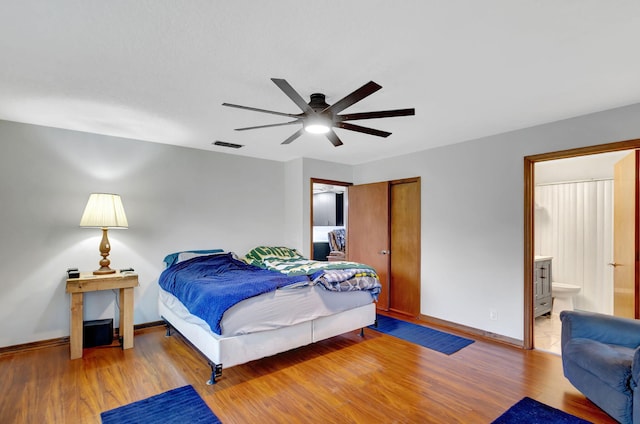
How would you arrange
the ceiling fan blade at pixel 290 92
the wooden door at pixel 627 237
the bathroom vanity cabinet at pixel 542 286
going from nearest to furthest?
the ceiling fan blade at pixel 290 92
the wooden door at pixel 627 237
the bathroom vanity cabinet at pixel 542 286

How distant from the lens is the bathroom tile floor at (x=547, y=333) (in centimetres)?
333

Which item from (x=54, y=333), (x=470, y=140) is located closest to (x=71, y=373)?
(x=54, y=333)

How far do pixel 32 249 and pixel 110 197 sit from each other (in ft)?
3.03

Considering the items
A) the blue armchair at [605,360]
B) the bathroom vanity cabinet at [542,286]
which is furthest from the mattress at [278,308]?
the bathroom vanity cabinet at [542,286]

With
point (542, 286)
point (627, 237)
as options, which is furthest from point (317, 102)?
point (542, 286)

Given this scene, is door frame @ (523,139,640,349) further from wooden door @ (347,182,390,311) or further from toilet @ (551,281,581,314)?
wooden door @ (347,182,390,311)

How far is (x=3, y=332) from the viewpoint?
3105mm

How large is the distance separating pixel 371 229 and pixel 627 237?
2.85 meters

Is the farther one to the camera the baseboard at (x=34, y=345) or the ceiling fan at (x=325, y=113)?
the baseboard at (x=34, y=345)

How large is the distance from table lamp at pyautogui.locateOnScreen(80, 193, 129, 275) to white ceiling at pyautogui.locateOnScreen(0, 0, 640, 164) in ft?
2.63

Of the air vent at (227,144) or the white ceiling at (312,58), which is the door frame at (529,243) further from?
the air vent at (227,144)

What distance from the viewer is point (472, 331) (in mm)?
3705

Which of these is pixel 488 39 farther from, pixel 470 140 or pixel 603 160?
pixel 603 160

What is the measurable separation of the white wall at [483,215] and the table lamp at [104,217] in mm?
3654
